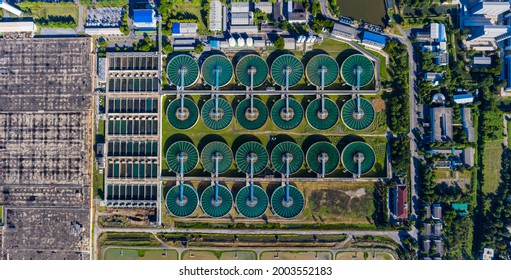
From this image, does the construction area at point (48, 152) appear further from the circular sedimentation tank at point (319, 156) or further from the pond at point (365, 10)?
the pond at point (365, 10)

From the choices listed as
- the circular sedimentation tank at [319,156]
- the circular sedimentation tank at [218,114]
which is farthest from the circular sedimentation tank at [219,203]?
the circular sedimentation tank at [319,156]

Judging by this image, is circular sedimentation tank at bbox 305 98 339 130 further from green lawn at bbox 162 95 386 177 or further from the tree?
the tree

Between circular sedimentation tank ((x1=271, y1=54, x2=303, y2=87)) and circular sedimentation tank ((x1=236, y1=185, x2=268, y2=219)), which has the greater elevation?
circular sedimentation tank ((x1=271, y1=54, x2=303, y2=87))

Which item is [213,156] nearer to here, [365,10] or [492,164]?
[365,10]

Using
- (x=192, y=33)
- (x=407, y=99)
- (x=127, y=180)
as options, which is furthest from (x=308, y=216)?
(x=192, y=33)

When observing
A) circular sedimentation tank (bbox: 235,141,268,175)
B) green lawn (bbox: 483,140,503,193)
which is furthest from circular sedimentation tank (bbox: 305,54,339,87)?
green lawn (bbox: 483,140,503,193)

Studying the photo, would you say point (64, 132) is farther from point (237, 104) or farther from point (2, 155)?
point (237, 104)
